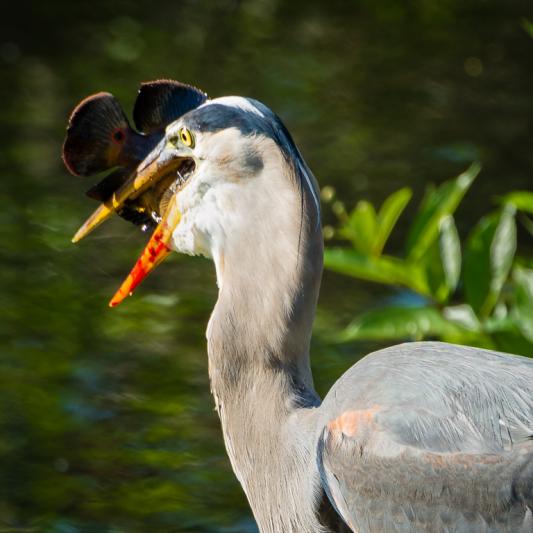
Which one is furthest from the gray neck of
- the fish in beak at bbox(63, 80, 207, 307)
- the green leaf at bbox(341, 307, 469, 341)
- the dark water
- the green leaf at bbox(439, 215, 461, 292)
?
the dark water

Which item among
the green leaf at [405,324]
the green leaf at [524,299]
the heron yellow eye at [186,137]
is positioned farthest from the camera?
the green leaf at [405,324]

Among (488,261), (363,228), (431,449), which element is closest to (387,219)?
(363,228)

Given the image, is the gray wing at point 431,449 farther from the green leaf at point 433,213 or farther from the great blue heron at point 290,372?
the green leaf at point 433,213

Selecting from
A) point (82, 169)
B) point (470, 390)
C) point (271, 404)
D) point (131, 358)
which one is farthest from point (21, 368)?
point (470, 390)

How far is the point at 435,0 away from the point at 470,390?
322 inches

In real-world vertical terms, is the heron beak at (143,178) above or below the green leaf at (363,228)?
above

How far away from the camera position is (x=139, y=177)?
3.52m

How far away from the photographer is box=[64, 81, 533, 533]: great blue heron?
2969 mm

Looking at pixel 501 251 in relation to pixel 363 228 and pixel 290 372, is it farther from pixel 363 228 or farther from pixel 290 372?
pixel 290 372

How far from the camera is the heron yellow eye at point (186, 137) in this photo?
336 cm

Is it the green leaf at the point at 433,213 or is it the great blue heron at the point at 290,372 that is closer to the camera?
the great blue heron at the point at 290,372

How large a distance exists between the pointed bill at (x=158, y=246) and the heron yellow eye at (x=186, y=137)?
14 cm

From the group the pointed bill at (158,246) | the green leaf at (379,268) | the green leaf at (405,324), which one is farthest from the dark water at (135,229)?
the pointed bill at (158,246)

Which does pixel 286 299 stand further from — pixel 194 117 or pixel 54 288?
pixel 54 288
